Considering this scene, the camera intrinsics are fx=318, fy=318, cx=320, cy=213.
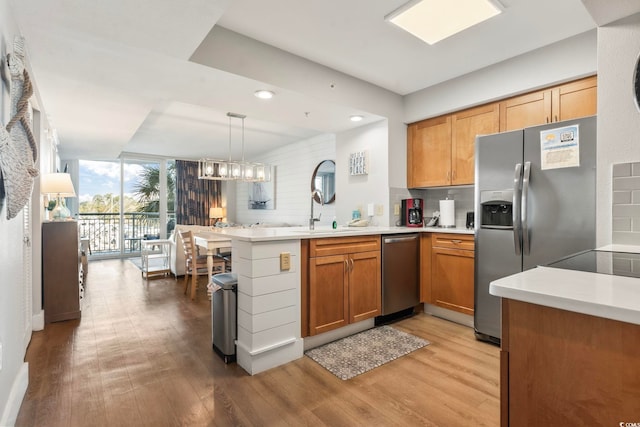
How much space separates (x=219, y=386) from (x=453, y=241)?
2408 mm

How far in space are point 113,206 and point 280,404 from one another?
714cm

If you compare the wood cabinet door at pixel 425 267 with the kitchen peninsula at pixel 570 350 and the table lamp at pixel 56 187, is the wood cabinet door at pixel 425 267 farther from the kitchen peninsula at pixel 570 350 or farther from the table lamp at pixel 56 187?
the table lamp at pixel 56 187

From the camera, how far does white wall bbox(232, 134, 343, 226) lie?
5.49m

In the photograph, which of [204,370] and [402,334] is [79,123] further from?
[402,334]

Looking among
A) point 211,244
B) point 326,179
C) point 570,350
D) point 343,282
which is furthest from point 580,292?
point 326,179

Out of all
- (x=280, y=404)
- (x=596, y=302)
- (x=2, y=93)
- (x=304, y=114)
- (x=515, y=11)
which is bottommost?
(x=280, y=404)

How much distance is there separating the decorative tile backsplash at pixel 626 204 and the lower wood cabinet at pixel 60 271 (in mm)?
4455

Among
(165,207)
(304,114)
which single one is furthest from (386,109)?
(165,207)

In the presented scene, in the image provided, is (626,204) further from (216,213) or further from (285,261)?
(216,213)

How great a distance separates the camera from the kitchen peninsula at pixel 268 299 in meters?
2.20

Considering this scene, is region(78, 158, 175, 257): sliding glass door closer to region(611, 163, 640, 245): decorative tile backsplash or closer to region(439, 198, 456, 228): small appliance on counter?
region(439, 198, 456, 228): small appliance on counter

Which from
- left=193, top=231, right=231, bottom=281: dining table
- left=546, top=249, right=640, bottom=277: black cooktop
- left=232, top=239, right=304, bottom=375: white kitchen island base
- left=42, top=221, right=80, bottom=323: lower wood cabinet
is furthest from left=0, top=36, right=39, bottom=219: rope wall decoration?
left=193, top=231, right=231, bottom=281: dining table

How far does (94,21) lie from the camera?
1.89m

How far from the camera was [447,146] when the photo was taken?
3.53 meters
